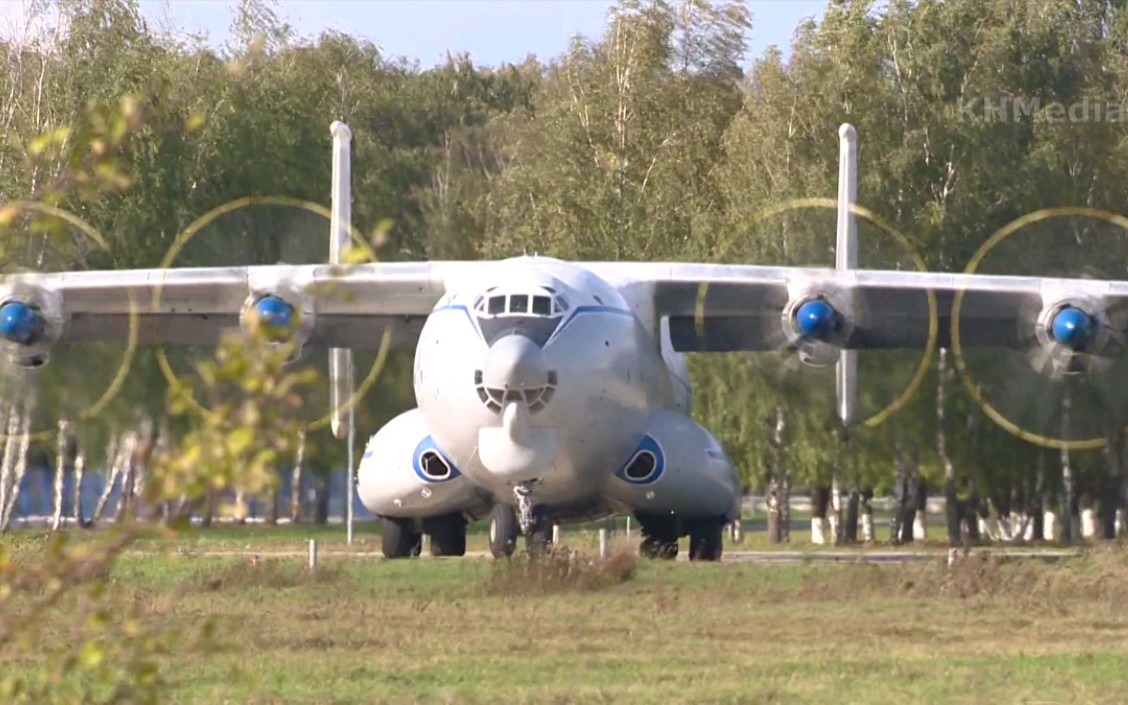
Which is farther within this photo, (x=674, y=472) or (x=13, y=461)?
(x=13, y=461)

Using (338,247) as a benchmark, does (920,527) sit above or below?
below

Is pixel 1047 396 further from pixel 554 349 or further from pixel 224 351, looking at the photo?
pixel 224 351

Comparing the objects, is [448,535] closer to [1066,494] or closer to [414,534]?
[414,534]

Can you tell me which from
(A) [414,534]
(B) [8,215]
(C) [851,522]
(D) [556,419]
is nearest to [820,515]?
(C) [851,522]

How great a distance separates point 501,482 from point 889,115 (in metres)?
18.2

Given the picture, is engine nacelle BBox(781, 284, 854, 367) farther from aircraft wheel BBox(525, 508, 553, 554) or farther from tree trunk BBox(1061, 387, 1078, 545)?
tree trunk BBox(1061, 387, 1078, 545)

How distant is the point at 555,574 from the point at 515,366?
6.82 ft

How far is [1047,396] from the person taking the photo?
96.4 ft

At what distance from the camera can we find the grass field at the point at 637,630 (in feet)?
35.8

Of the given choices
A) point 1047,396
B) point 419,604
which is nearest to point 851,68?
point 1047,396

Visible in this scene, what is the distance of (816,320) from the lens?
2206 cm

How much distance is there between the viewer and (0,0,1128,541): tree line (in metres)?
30.6

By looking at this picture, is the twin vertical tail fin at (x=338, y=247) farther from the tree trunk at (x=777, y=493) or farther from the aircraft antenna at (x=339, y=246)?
the tree trunk at (x=777, y=493)

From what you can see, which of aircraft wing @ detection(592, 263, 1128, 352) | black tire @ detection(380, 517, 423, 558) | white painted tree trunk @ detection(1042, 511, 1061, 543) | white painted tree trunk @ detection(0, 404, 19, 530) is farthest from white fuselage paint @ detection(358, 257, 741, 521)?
white painted tree trunk @ detection(1042, 511, 1061, 543)
